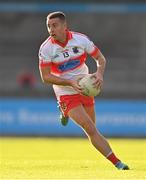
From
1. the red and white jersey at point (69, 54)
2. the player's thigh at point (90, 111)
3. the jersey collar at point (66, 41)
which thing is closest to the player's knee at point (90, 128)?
the player's thigh at point (90, 111)

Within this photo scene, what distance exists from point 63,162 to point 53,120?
11005 mm

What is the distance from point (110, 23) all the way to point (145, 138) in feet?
36.8

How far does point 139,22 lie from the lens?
3534 cm

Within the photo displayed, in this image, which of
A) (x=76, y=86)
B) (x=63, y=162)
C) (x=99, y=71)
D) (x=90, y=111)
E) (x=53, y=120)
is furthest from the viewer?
(x=53, y=120)

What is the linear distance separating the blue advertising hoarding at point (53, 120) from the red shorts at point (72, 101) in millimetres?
12674

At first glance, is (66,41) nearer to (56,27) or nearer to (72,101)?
(56,27)

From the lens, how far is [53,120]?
82.8 ft

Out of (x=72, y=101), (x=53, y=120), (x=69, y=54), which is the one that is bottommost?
(x=53, y=120)

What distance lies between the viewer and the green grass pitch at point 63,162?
1130 centimetres

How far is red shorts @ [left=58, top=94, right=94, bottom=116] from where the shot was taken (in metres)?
12.4

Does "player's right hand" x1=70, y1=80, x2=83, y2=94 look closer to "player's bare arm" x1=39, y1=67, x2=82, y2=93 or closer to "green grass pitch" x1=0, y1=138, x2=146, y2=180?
"player's bare arm" x1=39, y1=67, x2=82, y2=93

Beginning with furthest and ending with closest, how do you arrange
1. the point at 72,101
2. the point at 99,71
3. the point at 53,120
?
the point at 53,120
the point at 72,101
the point at 99,71

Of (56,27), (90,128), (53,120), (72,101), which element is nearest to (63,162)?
(72,101)

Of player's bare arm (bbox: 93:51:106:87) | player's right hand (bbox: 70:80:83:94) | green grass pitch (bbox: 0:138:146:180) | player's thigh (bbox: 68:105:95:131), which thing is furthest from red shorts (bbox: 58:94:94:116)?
green grass pitch (bbox: 0:138:146:180)
